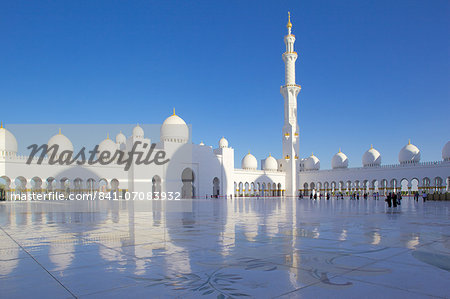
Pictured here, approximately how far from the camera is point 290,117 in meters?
42.9

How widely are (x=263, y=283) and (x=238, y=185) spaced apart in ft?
132

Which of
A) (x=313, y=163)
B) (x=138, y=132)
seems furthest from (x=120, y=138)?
(x=313, y=163)

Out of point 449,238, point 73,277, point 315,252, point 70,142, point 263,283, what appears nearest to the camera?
point 263,283

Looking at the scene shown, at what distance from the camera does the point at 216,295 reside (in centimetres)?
246

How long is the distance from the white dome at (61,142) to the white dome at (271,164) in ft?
78.2

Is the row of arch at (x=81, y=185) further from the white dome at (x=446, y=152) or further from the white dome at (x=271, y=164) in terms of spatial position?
the white dome at (x=446, y=152)

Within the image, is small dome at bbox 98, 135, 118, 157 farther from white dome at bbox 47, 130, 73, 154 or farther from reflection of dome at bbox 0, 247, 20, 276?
reflection of dome at bbox 0, 247, 20, 276

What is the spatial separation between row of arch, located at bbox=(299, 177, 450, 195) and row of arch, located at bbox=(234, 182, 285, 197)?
3739 mm

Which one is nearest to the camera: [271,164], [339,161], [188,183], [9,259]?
[9,259]

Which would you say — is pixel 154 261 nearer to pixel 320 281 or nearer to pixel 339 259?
pixel 320 281

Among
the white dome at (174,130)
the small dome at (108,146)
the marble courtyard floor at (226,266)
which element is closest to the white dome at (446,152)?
the white dome at (174,130)

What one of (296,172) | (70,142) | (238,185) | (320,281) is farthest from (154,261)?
(296,172)

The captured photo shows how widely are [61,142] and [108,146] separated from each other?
17.1ft

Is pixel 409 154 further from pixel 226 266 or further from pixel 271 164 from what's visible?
pixel 226 266
